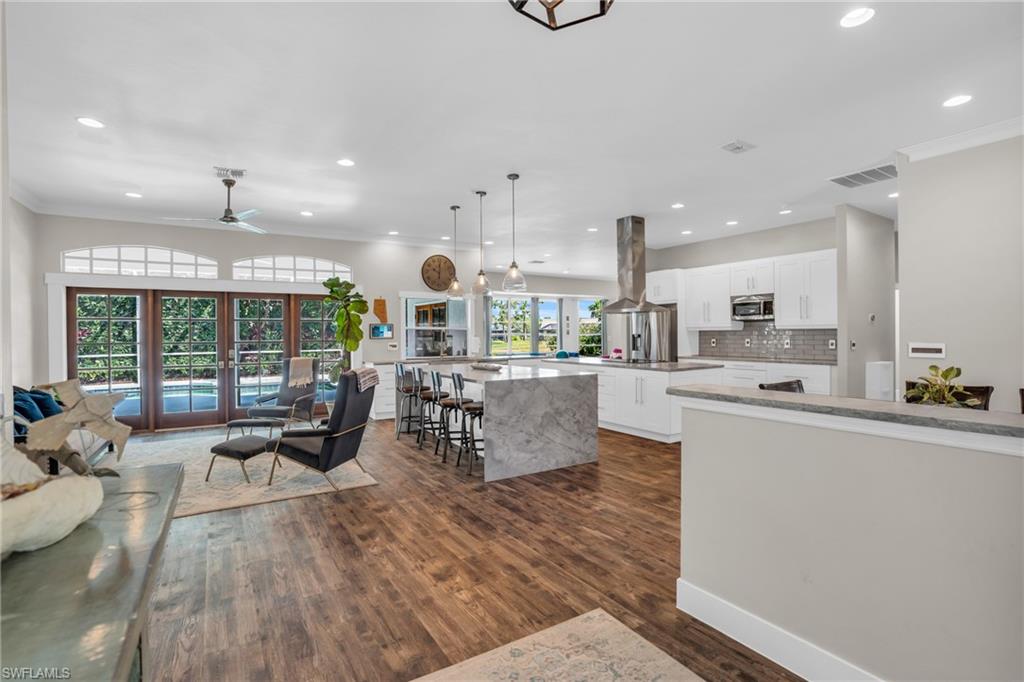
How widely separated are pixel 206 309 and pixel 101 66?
174 inches

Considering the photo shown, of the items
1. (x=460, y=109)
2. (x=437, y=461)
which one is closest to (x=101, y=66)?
(x=460, y=109)

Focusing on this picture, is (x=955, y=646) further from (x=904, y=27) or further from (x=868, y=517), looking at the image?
(x=904, y=27)

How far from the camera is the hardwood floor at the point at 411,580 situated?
1999 mm

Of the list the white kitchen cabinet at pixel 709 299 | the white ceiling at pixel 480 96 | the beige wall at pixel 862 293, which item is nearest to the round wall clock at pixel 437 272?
the white ceiling at pixel 480 96

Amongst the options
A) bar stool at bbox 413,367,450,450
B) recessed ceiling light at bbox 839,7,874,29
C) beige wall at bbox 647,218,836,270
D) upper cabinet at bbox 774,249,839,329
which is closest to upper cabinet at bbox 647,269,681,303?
beige wall at bbox 647,218,836,270

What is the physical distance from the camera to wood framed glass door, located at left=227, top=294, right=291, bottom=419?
22.4 feet

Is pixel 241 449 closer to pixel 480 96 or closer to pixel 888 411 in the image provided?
pixel 480 96

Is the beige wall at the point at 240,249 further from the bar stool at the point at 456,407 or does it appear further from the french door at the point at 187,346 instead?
the bar stool at the point at 456,407

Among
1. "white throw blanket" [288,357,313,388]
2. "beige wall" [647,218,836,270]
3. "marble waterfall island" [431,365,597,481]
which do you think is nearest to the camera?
"marble waterfall island" [431,365,597,481]

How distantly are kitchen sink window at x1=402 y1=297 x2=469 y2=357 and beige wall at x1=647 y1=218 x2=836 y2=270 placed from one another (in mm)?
3556

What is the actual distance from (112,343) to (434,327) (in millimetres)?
4305

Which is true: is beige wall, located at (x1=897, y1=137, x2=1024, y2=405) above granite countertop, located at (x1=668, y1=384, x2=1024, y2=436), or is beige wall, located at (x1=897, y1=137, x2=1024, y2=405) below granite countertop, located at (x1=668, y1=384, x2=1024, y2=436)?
above

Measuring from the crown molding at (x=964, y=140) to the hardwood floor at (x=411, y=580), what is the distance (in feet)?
11.4

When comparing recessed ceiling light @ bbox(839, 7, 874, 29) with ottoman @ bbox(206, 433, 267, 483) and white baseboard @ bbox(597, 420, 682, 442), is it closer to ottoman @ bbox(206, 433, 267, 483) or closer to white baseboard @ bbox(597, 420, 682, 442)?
white baseboard @ bbox(597, 420, 682, 442)
